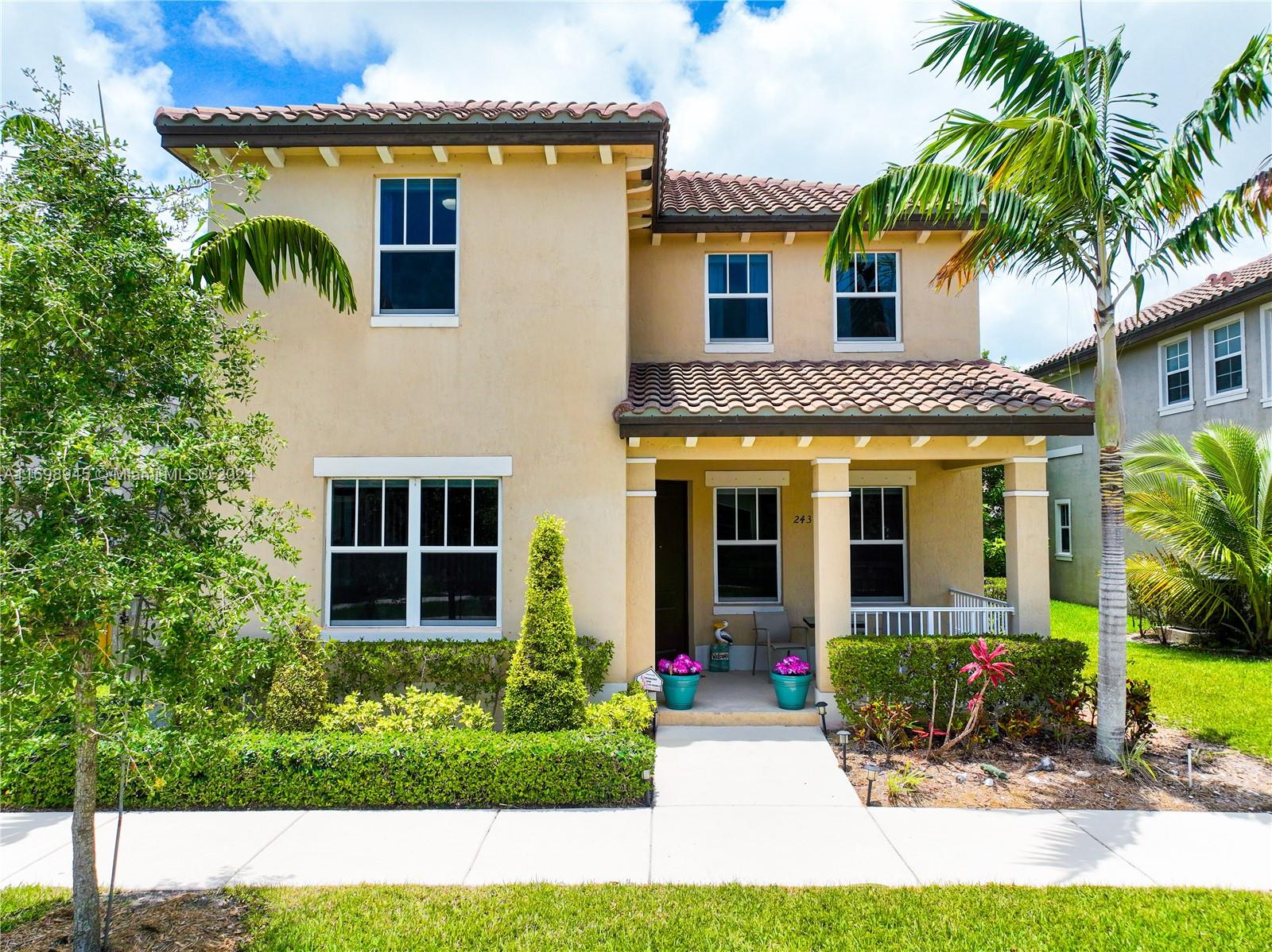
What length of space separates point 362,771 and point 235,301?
5304mm

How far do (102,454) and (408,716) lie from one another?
4874 mm

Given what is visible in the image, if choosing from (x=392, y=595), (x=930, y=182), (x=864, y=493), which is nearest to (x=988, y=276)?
(x=930, y=182)

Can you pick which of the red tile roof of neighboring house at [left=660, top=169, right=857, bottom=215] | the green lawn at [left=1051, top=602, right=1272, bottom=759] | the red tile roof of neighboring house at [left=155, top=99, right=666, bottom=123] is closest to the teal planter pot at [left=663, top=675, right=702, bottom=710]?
the green lawn at [left=1051, top=602, right=1272, bottom=759]

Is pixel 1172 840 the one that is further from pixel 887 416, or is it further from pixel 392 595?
pixel 392 595

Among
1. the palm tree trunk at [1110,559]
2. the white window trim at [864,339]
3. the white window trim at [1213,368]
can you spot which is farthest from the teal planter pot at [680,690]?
the white window trim at [1213,368]

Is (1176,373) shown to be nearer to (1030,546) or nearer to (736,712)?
(1030,546)

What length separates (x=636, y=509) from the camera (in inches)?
368

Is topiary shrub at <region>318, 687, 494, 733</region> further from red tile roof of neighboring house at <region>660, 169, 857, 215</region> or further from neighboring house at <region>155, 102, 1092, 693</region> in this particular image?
red tile roof of neighboring house at <region>660, 169, 857, 215</region>

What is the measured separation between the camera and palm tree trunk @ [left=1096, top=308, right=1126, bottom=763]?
772 cm

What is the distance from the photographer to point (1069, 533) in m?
21.0

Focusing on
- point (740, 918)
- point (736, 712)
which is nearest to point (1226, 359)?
point (736, 712)

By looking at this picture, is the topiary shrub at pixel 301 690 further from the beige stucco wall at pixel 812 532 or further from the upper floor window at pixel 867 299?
the upper floor window at pixel 867 299

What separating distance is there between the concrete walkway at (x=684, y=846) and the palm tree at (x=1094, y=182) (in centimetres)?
206

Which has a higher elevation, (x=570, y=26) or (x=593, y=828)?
(x=570, y=26)
